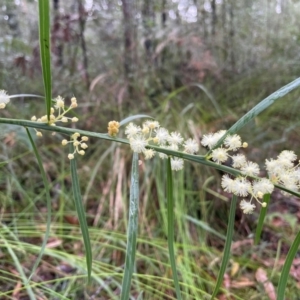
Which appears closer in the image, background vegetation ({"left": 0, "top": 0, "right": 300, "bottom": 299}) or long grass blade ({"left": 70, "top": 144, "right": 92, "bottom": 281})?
long grass blade ({"left": 70, "top": 144, "right": 92, "bottom": 281})

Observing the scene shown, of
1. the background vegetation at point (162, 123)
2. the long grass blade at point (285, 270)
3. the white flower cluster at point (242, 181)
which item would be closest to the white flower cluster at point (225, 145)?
the white flower cluster at point (242, 181)

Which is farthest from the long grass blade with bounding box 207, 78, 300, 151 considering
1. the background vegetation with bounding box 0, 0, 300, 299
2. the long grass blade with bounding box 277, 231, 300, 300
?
the background vegetation with bounding box 0, 0, 300, 299

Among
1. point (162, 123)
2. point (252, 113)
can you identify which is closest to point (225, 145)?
point (252, 113)

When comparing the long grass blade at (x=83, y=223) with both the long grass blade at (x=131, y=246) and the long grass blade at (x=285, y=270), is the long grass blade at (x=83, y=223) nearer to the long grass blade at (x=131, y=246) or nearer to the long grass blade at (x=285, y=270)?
the long grass blade at (x=131, y=246)

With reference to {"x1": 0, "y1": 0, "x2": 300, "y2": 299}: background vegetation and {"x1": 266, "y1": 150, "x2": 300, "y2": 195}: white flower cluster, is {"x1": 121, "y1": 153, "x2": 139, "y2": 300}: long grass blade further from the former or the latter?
{"x1": 0, "y1": 0, "x2": 300, "y2": 299}: background vegetation

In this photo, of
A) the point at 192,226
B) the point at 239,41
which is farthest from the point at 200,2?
the point at 192,226
